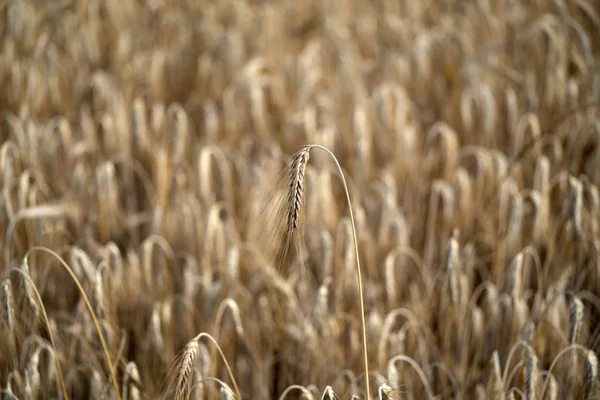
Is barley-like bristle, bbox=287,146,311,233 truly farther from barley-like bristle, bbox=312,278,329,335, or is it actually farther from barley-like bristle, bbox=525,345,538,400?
barley-like bristle, bbox=525,345,538,400

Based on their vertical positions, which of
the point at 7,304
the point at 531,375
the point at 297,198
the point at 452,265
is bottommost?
the point at 531,375

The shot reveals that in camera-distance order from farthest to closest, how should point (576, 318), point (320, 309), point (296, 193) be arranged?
point (320, 309)
point (576, 318)
point (296, 193)

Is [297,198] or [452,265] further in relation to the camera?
[452,265]

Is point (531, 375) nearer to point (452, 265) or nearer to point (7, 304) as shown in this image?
point (452, 265)

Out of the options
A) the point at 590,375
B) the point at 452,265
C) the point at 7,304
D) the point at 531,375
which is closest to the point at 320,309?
the point at 452,265

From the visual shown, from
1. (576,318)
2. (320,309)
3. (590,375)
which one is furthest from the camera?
(320,309)

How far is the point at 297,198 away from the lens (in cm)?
92

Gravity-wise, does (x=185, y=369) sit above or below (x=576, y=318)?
above

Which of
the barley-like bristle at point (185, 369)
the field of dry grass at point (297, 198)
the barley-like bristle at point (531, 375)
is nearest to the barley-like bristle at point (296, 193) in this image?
the field of dry grass at point (297, 198)

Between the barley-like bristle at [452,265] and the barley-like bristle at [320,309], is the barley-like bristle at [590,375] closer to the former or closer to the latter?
the barley-like bristle at [452,265]

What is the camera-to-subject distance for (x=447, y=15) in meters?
3.25

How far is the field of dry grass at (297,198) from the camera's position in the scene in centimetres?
152

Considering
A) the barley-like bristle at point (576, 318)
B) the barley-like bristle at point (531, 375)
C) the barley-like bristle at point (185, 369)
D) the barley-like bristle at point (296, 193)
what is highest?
the barley-like bristle at point (296, 193)

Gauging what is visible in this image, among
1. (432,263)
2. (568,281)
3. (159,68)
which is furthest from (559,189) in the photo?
(159,68)
